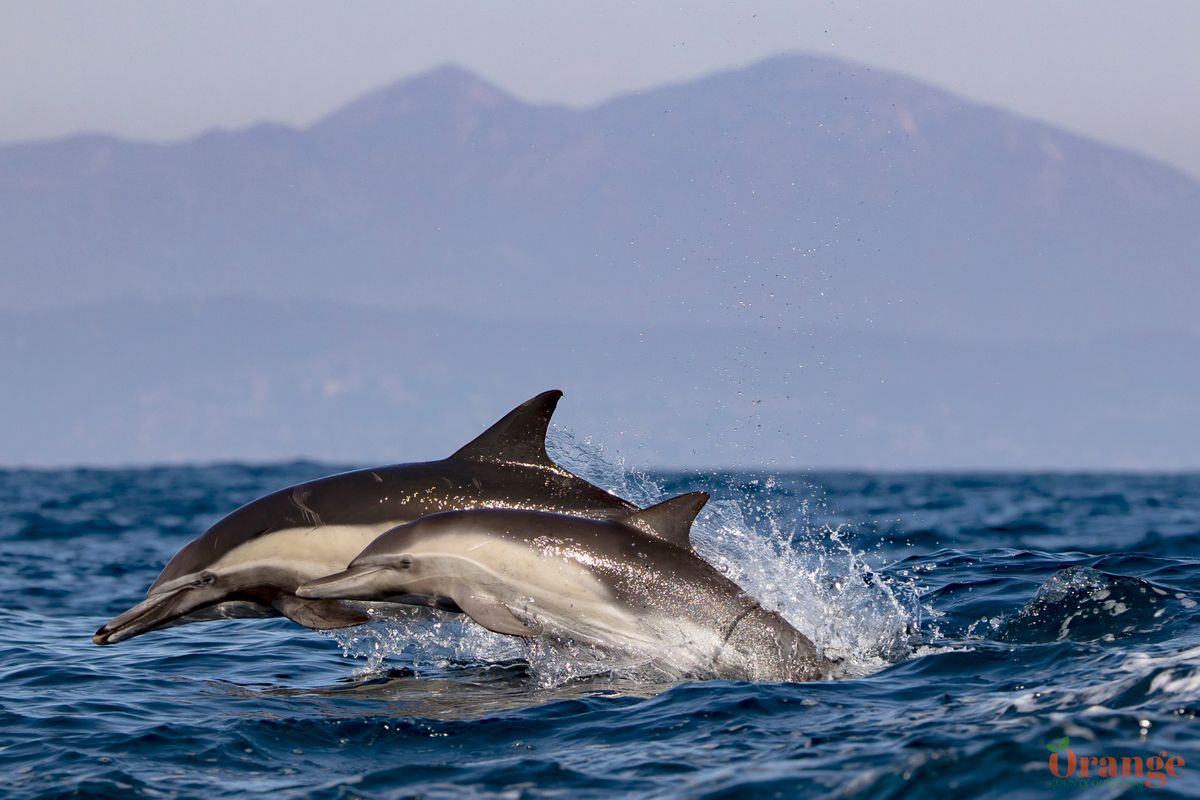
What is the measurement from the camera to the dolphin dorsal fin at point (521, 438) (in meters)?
9.74

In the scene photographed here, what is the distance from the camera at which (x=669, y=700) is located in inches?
332

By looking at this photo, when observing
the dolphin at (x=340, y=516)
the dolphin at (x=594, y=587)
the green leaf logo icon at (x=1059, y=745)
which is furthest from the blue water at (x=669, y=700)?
the dolphin at (x=340, y=516)

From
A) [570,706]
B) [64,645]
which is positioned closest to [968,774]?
[570,706]

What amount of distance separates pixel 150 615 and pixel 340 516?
141 centimetres

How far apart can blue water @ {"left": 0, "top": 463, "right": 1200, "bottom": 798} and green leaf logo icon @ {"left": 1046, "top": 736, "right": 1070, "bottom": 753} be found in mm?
47

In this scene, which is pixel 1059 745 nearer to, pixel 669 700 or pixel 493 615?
pixel 669 700

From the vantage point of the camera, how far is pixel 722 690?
846 centimetres

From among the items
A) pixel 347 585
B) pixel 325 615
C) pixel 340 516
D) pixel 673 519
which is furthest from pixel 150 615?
pixel 673 519

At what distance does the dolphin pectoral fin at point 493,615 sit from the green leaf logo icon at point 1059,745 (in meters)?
3.26

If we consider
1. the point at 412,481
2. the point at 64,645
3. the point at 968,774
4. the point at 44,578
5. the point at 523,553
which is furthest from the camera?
the point at 44,578

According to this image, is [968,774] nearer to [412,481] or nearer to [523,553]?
[523,553]

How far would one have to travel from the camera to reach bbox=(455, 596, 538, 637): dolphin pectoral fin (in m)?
8.82

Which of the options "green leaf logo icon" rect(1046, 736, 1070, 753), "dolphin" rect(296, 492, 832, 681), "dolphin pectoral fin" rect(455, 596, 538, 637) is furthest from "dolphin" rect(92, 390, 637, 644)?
"green leaf logo icon" rect(1046, 736, 1070, 753)

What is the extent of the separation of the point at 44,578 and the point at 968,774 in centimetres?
1316
